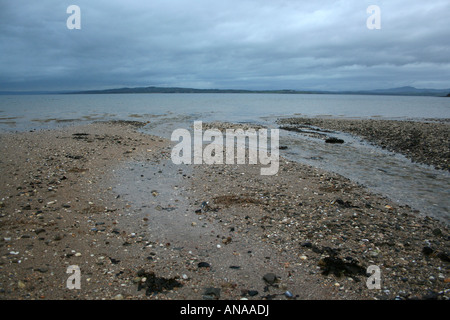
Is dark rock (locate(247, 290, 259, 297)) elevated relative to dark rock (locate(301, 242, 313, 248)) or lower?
lower

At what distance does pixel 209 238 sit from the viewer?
24.7ft

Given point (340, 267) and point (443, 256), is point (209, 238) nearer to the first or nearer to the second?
point (340, 267)

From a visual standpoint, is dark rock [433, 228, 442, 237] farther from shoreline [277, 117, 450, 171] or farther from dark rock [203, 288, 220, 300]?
shoreline [277, 117, 450, 171]

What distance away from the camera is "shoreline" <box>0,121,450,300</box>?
5.60 m

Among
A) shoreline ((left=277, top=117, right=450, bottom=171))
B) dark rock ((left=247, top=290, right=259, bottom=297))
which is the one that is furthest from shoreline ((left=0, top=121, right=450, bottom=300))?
shoreline ((left=277, top=117, right=450, bottom=171))

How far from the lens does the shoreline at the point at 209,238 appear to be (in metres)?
5.60

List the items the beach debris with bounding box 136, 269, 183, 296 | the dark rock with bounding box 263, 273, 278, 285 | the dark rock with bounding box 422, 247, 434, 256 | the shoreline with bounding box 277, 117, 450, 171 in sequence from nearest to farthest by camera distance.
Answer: the beach debris with bounding box 136, 269, 183, 296 < the dark rock with bounding box 263, 273, 278, 285 < the dark rock with bounding box 422, 247, 434, 256 < the shoreline with bounding box 277, 117, 450, 171

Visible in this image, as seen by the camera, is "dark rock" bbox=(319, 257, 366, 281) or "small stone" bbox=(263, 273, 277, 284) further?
"dark rock" bbox=(319, 257, 366, 281)

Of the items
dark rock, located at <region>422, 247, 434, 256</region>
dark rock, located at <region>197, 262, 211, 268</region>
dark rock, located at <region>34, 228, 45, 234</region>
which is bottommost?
dark rock, located at <region>197, 262, 211, 268</region>

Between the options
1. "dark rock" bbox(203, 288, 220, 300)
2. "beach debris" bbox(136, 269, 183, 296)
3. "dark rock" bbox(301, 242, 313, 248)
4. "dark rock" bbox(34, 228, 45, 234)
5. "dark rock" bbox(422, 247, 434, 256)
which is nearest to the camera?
"dark rock" bbox(203, 288, 220, 300)

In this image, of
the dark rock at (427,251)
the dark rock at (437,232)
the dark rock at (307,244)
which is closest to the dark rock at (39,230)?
the dark rock at (307,244)

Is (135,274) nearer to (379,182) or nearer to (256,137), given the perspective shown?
(379,182)

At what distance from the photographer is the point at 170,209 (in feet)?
30.8

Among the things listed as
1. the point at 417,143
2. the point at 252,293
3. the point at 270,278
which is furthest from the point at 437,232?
the point at 417,143
